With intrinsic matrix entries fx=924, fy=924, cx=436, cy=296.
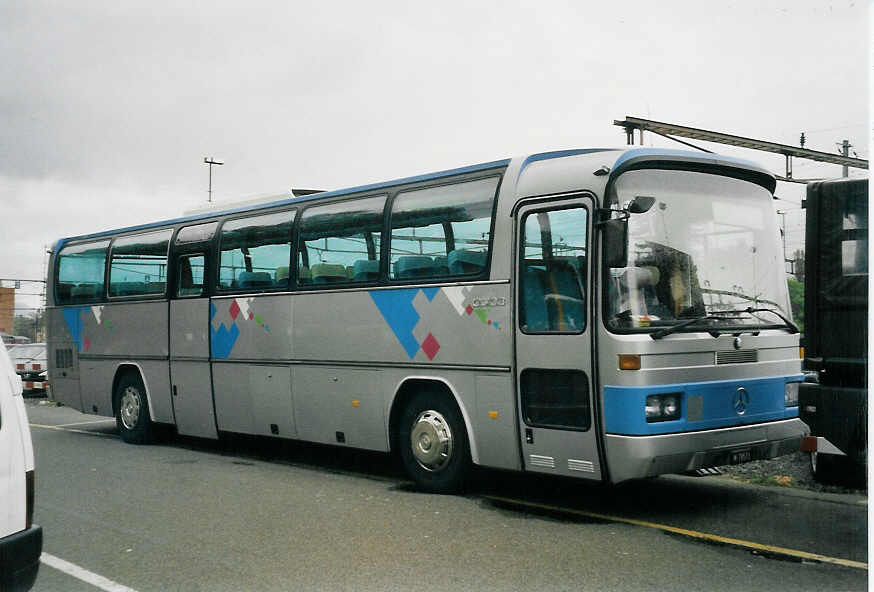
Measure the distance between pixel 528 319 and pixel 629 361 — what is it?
1.17m

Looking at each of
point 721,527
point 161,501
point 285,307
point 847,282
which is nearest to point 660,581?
point 721,527

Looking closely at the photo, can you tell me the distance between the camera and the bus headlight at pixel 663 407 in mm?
7363

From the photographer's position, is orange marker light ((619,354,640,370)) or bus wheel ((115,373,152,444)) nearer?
orange marker light ((619,354,640,370))

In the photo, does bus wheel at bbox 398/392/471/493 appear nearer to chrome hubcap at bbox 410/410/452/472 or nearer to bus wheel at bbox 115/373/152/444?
chrome hubcap at bbox 410/410/452/472

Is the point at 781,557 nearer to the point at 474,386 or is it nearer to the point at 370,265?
the point at 474,386

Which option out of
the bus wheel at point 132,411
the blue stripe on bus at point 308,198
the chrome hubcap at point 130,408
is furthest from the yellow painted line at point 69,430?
the blue stripe on bus at point 308,198

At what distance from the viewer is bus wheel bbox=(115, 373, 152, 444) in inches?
539

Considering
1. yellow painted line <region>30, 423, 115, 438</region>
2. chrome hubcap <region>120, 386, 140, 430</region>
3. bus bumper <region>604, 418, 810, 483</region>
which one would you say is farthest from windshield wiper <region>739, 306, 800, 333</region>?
yellow painted line <region>30, 423, 115, 438</region>

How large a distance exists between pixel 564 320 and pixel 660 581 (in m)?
2.65

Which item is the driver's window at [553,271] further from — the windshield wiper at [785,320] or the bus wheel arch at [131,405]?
the bus wheel arch at [131,405]

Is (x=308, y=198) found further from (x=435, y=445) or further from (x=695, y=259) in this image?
(x=695, y=259)

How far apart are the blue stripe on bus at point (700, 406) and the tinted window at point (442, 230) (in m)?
2.05

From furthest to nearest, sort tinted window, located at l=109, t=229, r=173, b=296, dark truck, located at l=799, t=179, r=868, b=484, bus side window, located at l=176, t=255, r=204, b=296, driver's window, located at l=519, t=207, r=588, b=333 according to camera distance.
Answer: tinted window, located at l=109, t=229, r=173, b=296
bus side window, located at l=176, t=255, r=204, b=296
driver's window, located at l=519, t=207, r=588, b=333
dark truck, located at l=799, t=179, r=868, b=484

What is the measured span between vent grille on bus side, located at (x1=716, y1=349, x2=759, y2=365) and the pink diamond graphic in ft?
8.95
